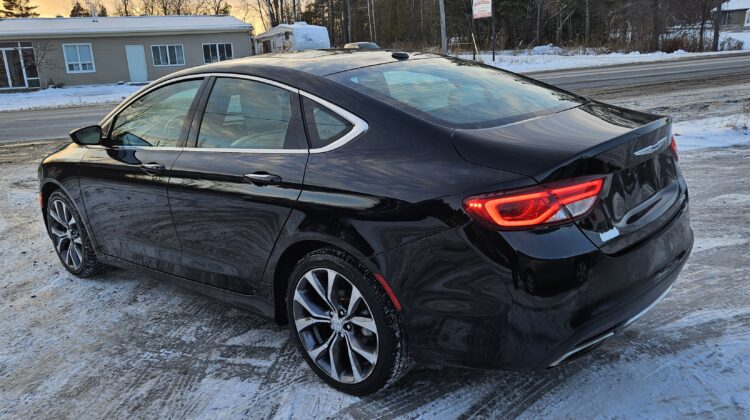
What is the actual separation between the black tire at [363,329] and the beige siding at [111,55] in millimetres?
35698

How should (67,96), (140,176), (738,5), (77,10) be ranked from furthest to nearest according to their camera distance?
(77,10) → (738,5) → (67,96) → (140,176)

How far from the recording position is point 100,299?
429cm

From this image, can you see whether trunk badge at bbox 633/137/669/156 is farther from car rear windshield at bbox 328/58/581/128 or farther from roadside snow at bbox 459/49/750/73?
roadside snow at bbox 459/49/750/73

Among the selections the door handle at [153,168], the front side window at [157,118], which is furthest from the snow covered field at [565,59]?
the door handle at [153,168]

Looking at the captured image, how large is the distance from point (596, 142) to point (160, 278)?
279cm

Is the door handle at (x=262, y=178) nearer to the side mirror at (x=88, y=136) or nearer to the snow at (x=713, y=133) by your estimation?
the side mirror at (x=88, y=136)

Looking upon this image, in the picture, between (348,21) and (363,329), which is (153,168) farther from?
(348,21)

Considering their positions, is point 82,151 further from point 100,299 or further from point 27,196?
point 27,196

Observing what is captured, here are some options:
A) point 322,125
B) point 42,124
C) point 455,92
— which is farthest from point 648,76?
point 322,125

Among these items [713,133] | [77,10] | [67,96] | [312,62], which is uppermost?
[77,10]

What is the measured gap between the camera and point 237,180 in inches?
123

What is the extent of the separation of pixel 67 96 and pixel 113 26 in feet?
28.1

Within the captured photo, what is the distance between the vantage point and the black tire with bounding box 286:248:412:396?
2.62 m

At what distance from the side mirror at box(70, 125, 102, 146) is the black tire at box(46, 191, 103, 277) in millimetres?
517
